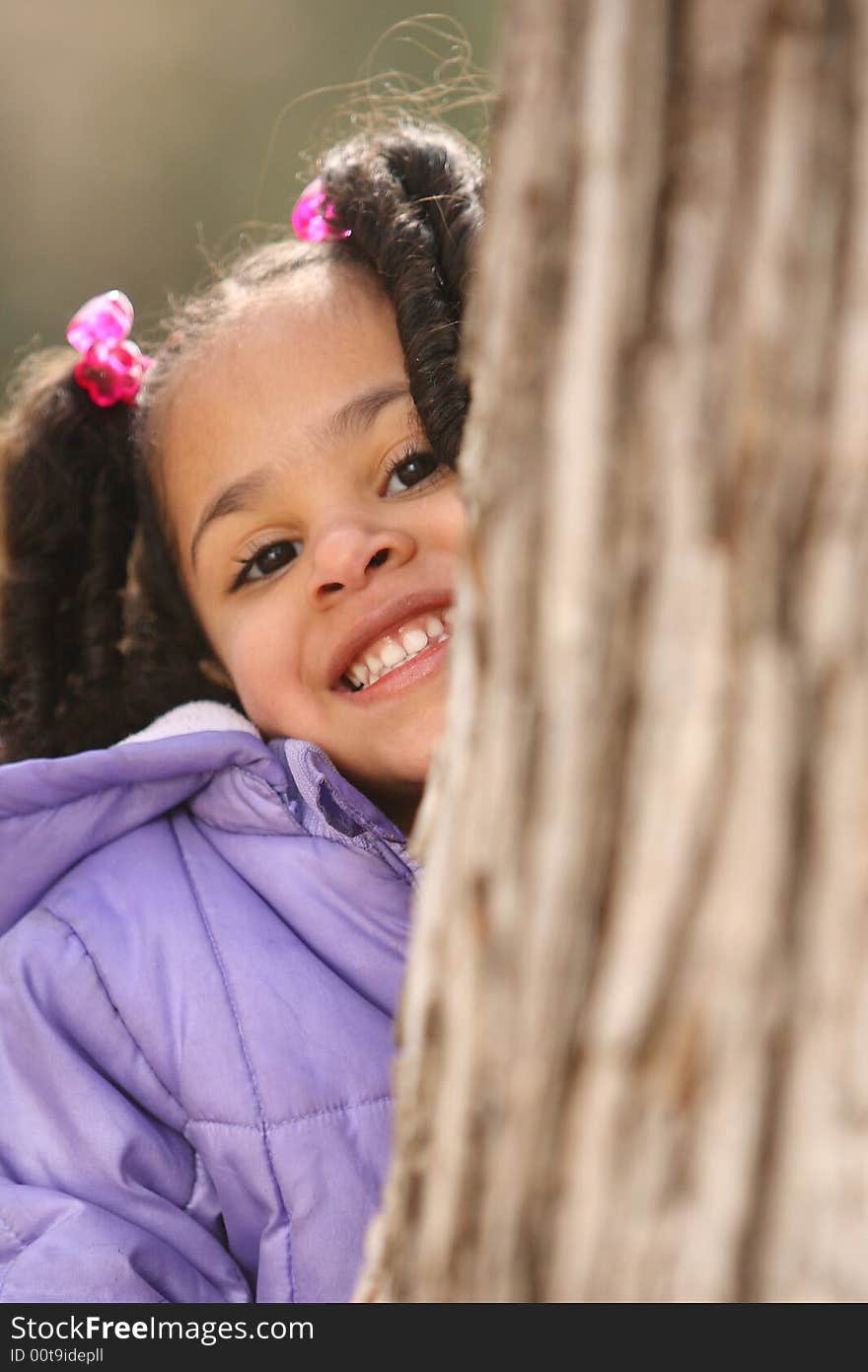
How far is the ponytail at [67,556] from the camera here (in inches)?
74.4

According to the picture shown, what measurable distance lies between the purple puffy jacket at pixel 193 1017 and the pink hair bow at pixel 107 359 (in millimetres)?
622

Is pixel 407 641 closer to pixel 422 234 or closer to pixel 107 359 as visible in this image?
pixel 422 234

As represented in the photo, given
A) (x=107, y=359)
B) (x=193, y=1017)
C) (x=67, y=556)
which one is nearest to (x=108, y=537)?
(x=67, y=556)

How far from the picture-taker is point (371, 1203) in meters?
1.21

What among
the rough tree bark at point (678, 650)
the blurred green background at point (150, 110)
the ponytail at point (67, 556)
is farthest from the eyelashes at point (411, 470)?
the blurred green background at point (150, 110)

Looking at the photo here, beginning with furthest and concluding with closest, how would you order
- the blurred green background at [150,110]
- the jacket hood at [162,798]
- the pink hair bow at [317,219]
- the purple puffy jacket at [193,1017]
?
1. the blurred green background at [150,110]
2. the pink hair bow at [317,219]
3. the jacket hood at [162,798]
4. the purple puffy jacket at [193,1017]

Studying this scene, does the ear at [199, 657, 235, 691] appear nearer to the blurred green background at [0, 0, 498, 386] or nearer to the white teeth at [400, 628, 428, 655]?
the white teeth at [400, 628, 428, 655]

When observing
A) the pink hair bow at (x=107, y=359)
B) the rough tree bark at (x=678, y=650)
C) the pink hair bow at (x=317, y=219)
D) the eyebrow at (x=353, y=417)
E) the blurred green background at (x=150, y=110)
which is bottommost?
the blurred green background at (x=150, y=110)

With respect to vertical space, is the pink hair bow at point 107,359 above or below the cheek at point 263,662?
above

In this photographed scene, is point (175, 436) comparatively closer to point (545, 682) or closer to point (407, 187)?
point (407, 187)

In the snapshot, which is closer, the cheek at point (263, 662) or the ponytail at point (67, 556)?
the cheek at point (263, 662)

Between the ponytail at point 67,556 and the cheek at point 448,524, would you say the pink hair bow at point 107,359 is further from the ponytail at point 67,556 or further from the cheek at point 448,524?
the cheek at point 448,524

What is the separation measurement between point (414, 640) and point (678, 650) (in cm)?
110
